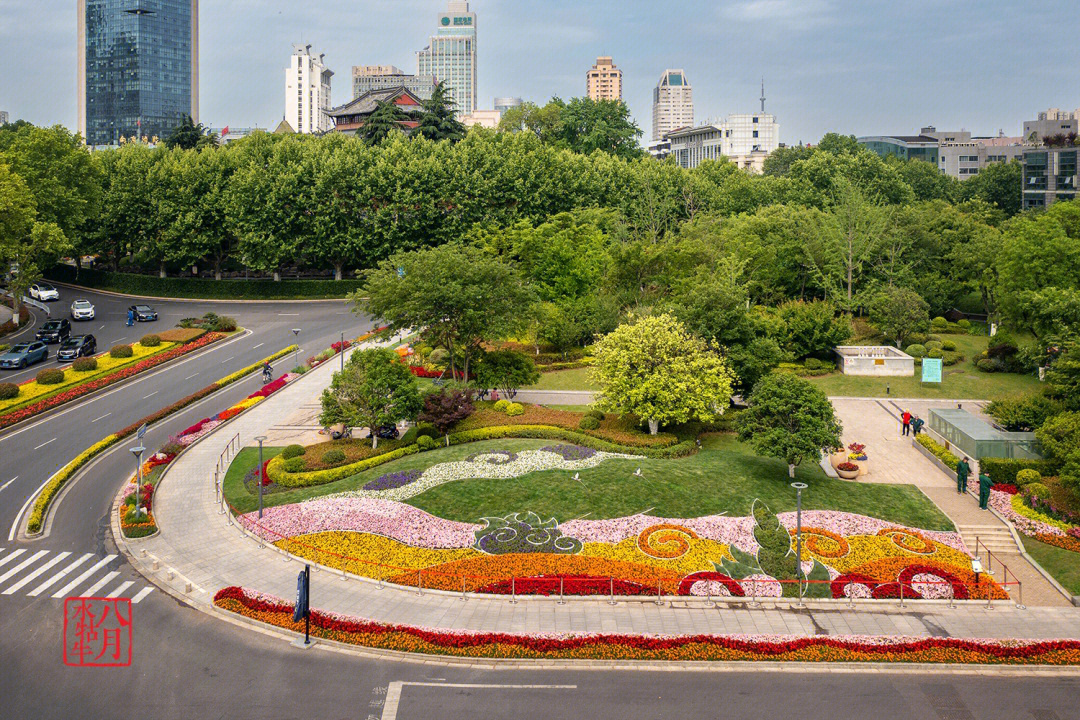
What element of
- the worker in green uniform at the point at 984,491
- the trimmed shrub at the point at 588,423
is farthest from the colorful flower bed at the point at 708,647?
the trimmed shrub at the point at 588,423

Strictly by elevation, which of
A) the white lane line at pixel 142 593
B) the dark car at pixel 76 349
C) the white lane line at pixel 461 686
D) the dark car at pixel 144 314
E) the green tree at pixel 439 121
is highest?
the green tree at pixel 439 121

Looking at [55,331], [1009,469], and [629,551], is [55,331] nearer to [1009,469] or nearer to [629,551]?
[629,551]

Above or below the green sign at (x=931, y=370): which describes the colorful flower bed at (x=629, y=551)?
below

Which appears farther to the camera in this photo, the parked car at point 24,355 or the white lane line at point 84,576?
the parked car at point 24,355

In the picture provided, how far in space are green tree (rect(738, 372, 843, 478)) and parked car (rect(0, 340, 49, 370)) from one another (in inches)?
2032

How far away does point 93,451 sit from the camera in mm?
45781

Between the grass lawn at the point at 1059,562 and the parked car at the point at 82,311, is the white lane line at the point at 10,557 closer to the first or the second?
the grass lawn at the point at 1059,562

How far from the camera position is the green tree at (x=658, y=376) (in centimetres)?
4447

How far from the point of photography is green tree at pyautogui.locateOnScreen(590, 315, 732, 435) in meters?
44.5

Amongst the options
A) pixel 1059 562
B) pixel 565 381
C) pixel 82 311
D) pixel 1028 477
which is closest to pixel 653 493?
pixel 1059 562

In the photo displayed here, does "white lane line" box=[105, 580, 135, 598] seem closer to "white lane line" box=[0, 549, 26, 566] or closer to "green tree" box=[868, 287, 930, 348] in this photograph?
"white lane line" box=[0, 549, 26, 566]

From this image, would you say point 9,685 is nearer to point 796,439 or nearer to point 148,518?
point 148,518

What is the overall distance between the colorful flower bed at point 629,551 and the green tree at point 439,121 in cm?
8592

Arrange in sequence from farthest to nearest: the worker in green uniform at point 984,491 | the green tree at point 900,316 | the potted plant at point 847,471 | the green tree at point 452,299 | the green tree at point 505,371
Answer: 1. the green tree at point 900,316
2. the green tree at point 505,371
3. the green tree at point 452,299
4. the potted plant at point 847,471
5. the worker in green uniform at point 984,491
